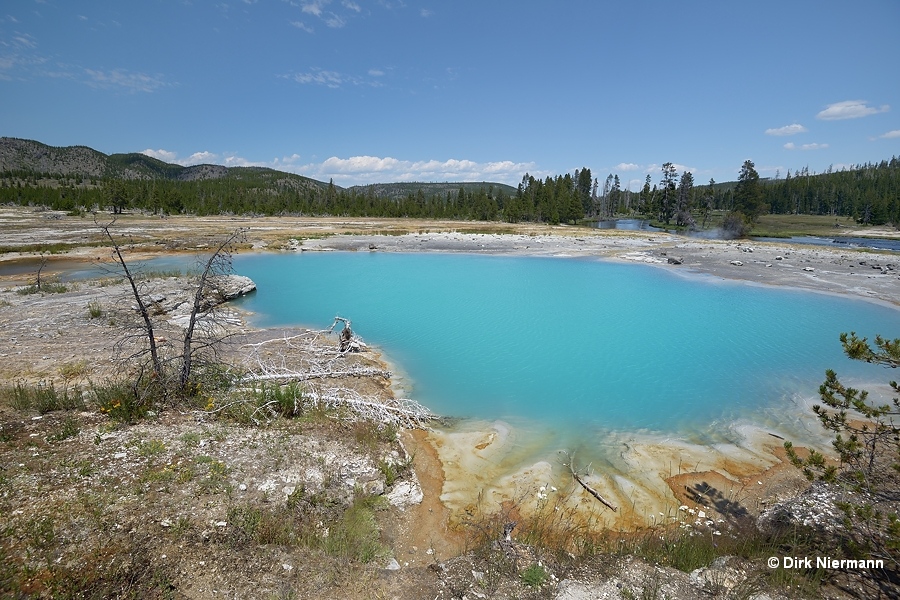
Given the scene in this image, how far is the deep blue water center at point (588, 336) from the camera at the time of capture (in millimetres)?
11773

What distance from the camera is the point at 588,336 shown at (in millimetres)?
18156

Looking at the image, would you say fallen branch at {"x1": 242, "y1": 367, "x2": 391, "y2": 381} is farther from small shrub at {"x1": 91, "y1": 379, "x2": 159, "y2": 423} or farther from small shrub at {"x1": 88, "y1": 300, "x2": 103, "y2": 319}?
small shrub at {"x1": 88, "y1": 300, "x2": 103, "y2": 319}

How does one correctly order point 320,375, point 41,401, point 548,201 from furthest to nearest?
point 548,201 < point 320,375 < point 41,401

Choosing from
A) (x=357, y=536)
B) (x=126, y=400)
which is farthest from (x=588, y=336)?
(x=126, y=400)

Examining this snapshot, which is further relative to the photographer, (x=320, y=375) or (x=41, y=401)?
(x=320, y=375)

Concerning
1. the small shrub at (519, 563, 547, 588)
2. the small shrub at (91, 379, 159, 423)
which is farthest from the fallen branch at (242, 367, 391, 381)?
the small shrub at (519, 563, 547, 588)

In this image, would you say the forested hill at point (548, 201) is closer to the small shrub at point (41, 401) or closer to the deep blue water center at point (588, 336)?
the deep blue water center at point (588, 336)

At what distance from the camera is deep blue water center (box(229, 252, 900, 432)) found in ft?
38.6

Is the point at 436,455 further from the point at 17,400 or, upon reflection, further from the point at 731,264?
the point at 731,264

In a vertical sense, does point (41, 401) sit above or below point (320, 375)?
above

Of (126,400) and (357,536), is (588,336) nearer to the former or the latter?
(357,536)

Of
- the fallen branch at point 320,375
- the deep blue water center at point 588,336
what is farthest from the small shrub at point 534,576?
the fallen branch at point 320,375

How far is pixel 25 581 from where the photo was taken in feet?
12.8

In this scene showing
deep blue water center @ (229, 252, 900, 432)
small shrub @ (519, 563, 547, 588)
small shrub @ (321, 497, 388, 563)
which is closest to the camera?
small shrub @ (519, 563, 547, 588)
